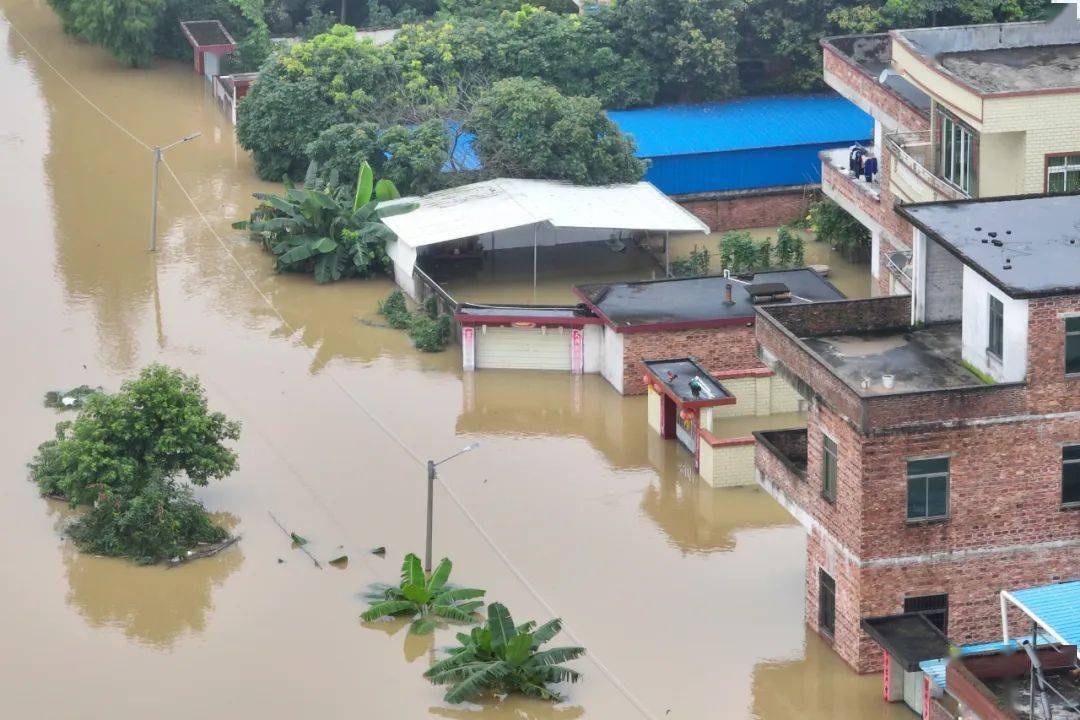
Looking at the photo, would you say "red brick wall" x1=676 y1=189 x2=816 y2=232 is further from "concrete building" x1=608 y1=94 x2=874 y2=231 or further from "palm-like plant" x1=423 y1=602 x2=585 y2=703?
"palm-like plant" x1=423 y1=602 x2=585 y2=703

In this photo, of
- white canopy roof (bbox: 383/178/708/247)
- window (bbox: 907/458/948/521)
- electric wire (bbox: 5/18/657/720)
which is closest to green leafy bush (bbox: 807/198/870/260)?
white canopy roof (bbox: 383/178/708/247)

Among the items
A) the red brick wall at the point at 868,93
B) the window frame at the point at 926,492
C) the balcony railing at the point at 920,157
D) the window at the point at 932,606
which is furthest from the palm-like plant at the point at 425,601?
the red brick wall at the point at 868,93

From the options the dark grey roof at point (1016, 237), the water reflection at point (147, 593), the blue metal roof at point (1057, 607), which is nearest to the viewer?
the blue metal roof at point (1057, 607)

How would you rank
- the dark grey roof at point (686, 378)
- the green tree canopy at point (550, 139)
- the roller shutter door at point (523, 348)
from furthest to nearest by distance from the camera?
the green tree canopy at point (550, 139) → the roller shutter door at point (523, 348) → the dark grey roof at point (686, 378)

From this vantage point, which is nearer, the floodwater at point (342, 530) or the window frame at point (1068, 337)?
the window frame at point (1068, 337)

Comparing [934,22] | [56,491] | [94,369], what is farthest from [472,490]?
[934,22]

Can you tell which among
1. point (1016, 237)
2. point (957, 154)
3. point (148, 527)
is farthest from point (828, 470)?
point (148, 527)

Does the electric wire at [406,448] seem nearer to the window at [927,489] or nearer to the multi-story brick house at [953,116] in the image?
the window at [927,489]

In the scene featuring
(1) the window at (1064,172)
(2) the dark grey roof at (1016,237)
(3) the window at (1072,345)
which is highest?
(2) the dark grey roof at (1016,237)
